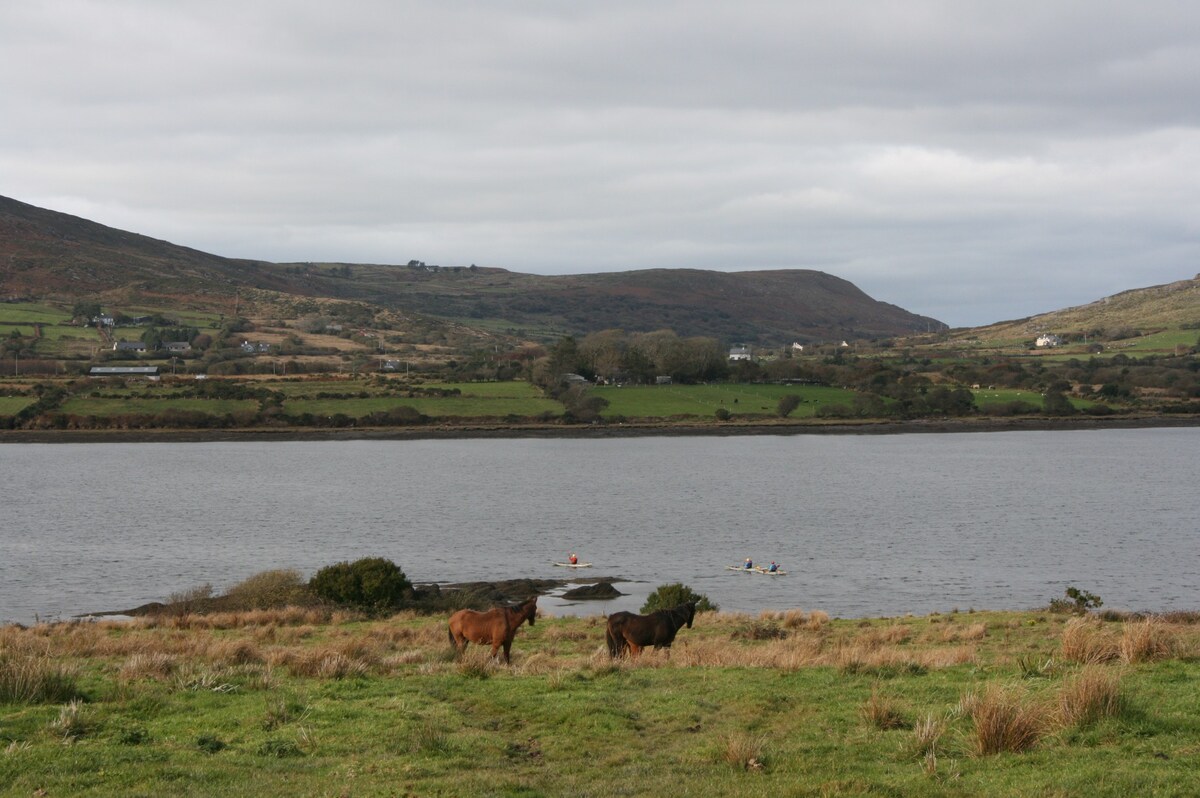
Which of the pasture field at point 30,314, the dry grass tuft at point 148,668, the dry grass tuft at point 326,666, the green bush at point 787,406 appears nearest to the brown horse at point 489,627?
the dry grass tuft at point 326,666

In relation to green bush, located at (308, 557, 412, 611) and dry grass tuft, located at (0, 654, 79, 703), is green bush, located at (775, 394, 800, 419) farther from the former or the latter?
dry grass tuft, located at (0, 654, 79, 703)

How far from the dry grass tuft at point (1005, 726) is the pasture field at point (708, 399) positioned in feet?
390

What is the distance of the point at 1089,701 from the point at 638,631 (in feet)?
24.8

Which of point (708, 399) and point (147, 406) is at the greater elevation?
point (708, 399)

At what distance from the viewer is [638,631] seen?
1706cm

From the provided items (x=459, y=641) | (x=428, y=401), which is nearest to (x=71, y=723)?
(x=459, y=641)

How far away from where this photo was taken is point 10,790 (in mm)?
9109

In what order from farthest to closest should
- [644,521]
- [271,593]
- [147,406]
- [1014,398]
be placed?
[1014,398] → [147,406] → [644,521] → [271,593]

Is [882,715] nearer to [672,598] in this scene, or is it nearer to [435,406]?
[672,598]

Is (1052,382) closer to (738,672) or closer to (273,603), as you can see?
(273,603)

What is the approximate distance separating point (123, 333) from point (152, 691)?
17266 cm

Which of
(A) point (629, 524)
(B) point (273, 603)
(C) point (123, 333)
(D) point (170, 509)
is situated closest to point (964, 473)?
(A) point (629, 524)

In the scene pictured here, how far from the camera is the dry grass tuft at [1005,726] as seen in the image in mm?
10266

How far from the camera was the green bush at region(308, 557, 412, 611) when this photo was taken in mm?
31828
